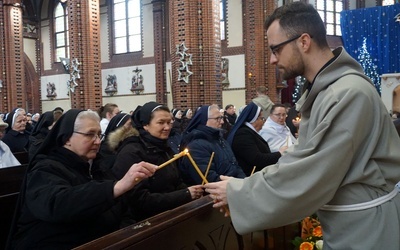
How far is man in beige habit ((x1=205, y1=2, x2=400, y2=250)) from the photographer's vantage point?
1.64 meters

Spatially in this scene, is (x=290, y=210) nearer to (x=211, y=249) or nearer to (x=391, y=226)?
(x=391, y=226)

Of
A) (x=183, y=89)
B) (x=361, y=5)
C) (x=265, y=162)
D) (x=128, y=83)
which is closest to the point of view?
(x=265, y=162)

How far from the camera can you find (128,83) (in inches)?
847

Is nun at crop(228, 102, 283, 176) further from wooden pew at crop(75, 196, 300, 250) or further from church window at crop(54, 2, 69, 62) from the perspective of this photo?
church window at crop(54, 2, 69, 62)

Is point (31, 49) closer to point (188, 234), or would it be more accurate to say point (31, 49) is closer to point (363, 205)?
point (188, 234)

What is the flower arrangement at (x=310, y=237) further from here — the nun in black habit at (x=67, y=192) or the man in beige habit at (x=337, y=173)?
the nun in black habit at (x=67, y=192)

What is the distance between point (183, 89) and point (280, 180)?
8390 millimetres

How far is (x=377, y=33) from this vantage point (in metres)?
21.6

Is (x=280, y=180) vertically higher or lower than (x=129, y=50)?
lower

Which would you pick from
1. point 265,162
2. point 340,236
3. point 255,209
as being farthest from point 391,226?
point 265,162

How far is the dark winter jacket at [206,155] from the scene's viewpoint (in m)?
4.10

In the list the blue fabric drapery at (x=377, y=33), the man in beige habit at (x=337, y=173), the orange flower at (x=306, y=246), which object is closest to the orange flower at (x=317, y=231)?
the orange flower at (x=306, y=246)

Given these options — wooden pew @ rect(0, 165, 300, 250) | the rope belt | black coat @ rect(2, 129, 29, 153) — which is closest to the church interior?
black coat @ rect(2, 129, 29, 153)

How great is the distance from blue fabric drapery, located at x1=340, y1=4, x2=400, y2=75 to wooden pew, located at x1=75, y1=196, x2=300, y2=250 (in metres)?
20.6
